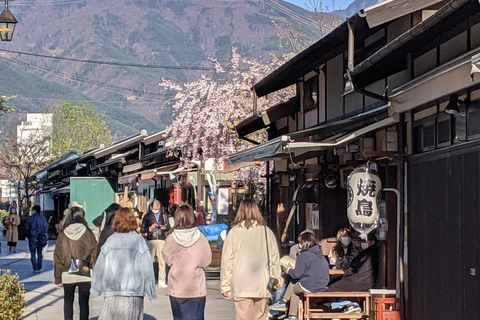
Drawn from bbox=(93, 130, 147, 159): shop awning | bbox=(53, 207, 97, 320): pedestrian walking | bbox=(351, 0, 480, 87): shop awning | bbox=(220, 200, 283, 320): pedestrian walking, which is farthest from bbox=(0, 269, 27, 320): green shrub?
bbox=(93, 130, 147, 159): shop awning

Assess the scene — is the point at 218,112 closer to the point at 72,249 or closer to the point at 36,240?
the point at 36,240

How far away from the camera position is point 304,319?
460 inches

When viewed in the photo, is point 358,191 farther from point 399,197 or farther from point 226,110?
point 226,110

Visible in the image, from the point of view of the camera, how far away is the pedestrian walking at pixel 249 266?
30.3ft

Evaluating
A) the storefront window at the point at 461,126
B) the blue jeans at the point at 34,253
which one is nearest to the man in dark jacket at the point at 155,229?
the blue jeans at the point at 34,253

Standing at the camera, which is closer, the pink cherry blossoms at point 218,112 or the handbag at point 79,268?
the handbag at point 79,268

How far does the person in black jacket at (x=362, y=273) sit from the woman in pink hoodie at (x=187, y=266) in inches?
122

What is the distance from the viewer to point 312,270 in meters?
11.5

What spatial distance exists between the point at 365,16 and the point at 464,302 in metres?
3.94

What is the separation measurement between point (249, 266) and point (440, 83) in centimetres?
308

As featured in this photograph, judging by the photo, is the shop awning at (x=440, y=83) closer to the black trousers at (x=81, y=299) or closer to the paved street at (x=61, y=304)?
the black trousers at (x=81, y=299)

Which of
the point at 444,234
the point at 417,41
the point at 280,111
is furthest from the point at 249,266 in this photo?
the point at 280,111

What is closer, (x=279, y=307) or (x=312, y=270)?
(x=312, y=270)

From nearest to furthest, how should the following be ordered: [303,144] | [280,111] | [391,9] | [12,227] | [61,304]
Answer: [391,9] < [303,144] < [61,304] < [280,111] < [12,227]
